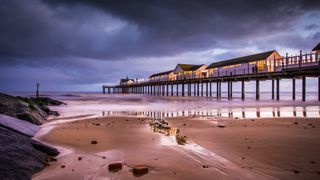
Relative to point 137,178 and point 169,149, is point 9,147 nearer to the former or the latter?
point 137,178

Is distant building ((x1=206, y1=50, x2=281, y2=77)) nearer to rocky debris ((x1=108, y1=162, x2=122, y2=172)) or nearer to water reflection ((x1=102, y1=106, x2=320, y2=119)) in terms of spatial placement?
water reflection ((x1=102, y1=106, x2=320, y2=119))

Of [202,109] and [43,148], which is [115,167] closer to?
[43,148]

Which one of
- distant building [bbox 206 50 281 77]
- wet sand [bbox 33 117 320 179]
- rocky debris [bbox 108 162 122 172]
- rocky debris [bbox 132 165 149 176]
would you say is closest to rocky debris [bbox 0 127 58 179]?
wet sand [bbox 33 117 320 179]

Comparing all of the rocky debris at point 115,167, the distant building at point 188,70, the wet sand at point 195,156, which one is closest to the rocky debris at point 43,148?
the wet sand at point 195,156

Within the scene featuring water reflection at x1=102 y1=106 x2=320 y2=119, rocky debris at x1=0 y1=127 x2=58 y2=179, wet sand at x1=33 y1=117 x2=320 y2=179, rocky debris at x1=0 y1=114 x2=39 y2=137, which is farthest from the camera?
water reflection at x1=102 y1=106 x2=320 y2=119

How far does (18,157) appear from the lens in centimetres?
359

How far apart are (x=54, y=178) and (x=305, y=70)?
28125 millimetres

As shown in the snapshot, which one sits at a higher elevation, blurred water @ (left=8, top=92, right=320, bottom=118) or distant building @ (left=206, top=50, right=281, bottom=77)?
distant building @ (left=206, top=50, right=281, bottom=77)

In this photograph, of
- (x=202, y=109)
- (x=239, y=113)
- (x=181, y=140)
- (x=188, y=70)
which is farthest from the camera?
(x=188, y=70)

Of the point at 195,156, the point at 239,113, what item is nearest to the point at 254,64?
the point at 239,113

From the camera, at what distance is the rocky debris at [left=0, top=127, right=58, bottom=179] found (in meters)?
3.19

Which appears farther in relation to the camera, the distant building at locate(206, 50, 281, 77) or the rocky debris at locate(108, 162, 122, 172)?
the distant building at locate(206, 50, 281, 77)

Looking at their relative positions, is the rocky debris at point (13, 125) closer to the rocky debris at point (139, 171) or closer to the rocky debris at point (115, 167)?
the rocky debris at point (115, 167)

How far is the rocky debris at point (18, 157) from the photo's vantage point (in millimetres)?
3188
